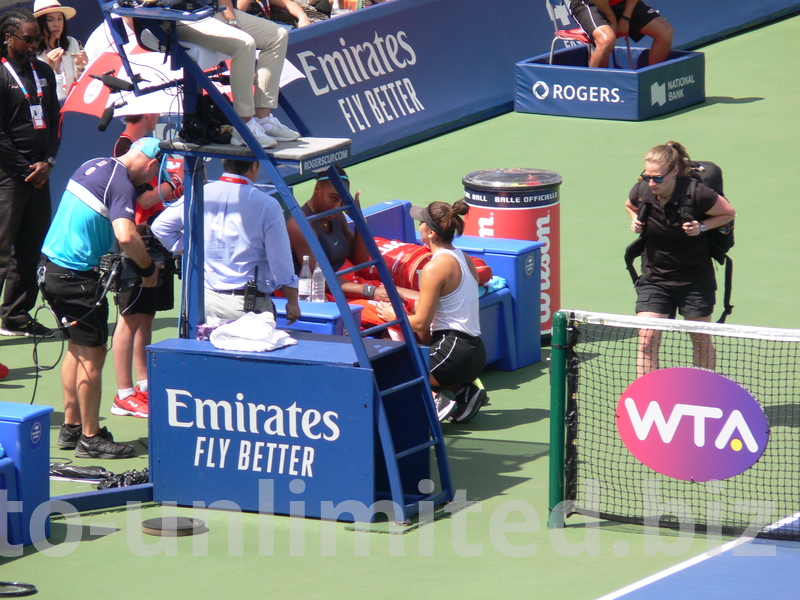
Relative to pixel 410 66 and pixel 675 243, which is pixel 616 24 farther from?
pixel 675 243

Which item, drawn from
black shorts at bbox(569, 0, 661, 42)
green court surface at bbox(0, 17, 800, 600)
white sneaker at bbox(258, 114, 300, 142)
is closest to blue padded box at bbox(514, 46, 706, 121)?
black shorts at bbox(569, 0, 661, 42)

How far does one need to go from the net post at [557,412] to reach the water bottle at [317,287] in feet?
7.69

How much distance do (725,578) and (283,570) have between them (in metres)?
2.15

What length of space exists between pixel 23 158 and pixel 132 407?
8.54 feet

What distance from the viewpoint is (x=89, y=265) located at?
7.36 meters

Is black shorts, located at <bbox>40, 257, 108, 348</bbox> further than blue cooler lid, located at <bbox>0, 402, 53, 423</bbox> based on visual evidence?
Yes

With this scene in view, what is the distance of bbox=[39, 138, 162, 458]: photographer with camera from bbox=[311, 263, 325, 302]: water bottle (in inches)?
48.0

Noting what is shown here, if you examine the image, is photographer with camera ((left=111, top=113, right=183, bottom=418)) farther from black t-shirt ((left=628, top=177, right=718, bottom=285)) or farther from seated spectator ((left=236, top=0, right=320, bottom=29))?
seated spectator ((left=236, top=0, right=320, bottom=29))

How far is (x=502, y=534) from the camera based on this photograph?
6.35m

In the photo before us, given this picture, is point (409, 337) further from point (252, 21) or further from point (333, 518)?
point (252, 21)

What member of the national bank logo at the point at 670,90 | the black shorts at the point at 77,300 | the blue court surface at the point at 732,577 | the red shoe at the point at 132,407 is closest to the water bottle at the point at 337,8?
the national bank logo at the point at 670,90

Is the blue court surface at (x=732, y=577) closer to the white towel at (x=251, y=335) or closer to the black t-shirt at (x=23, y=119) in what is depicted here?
the white towel at (x=251, y=335)

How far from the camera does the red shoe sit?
26.8 feet

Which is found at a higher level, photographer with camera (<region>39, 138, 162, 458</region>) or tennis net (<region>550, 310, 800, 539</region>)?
photographer with camera (<region>39, 138, 162, 458</region>)
